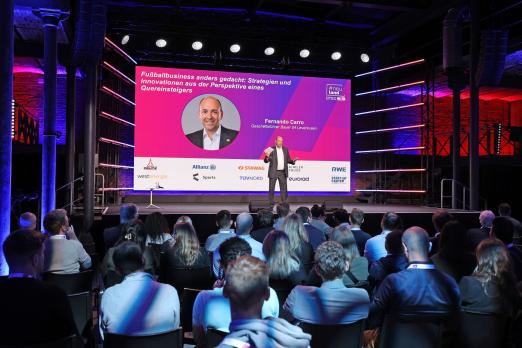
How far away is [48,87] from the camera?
7695 mm

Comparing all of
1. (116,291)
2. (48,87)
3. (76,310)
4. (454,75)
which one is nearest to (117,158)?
(48,87)

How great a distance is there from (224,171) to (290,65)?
3311mm

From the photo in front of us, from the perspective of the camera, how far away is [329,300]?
7.80ft

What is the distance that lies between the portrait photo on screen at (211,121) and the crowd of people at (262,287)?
22.3ft

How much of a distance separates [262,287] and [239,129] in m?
9.63

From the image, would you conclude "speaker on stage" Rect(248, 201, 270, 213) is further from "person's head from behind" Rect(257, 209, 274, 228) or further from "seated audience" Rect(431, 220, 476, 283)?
"seated audience" Rect(431, 220, 476, 283)

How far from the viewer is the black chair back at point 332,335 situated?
227 cm

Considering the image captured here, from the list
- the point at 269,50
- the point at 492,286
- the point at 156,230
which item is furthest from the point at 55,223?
the point at 269,50

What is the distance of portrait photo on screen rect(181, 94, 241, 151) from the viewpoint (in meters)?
10.7

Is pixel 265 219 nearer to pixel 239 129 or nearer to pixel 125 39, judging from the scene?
pixel 239 129

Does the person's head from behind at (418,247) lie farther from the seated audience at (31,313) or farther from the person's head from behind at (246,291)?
the seated audience at (31,313)

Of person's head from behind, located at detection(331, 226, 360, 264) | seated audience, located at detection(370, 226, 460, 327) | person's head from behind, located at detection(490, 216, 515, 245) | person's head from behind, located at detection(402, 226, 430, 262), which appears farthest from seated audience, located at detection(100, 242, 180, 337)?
person's head from behind, located at detection(490, 216, 515, 245)

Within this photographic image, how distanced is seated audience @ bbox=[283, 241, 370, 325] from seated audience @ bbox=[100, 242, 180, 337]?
62 cm

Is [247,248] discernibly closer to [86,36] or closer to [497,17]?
[86,36]
